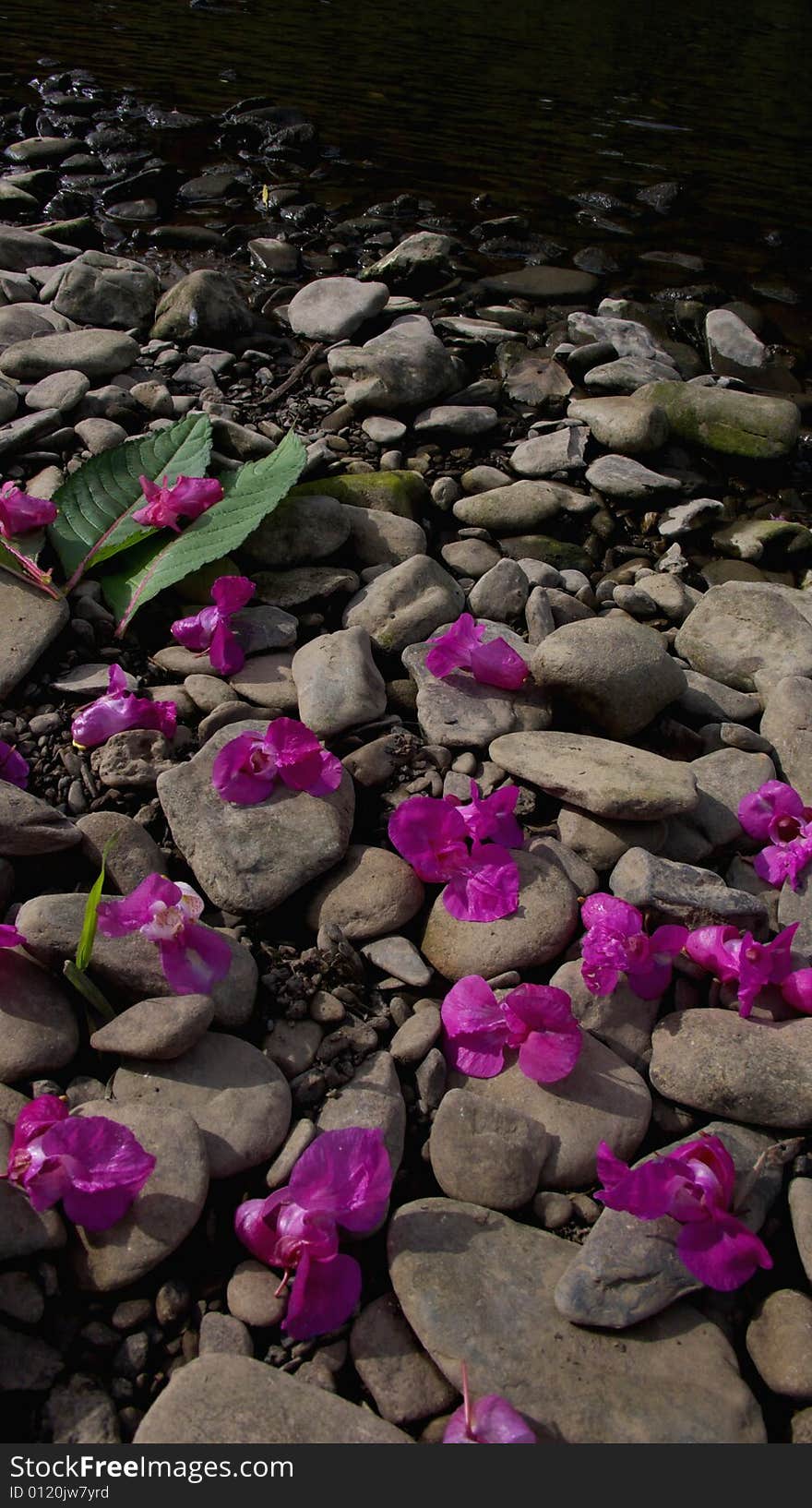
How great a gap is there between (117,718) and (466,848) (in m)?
1.07

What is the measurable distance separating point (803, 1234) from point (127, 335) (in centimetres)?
437

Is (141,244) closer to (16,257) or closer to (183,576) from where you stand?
(16,257)

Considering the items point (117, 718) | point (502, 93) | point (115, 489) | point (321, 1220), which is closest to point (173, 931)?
point (321, 1220)

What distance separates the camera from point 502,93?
1236cm

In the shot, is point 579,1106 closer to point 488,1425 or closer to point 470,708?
point 488,1425

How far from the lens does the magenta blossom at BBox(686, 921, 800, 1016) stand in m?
2.67

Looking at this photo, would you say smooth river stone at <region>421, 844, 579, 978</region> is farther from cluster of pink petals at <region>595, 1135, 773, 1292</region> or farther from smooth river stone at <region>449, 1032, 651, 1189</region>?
cluster of pink petals at <region>595, 1135, 773, 1292</region>

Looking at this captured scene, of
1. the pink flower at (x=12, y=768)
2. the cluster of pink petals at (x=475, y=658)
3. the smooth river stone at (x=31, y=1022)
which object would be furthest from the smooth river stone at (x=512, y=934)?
the pink flower at (x=12, y=768)

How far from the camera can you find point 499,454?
5090mm

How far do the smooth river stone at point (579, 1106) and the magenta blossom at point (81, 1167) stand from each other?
0.76 m

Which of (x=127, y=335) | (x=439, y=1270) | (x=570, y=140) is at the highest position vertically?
(x=570, y=140)

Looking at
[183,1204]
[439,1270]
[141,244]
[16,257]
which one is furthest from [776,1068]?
[141,244]

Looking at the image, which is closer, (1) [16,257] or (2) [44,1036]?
(2) [44,1036]

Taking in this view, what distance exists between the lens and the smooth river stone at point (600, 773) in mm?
2982
